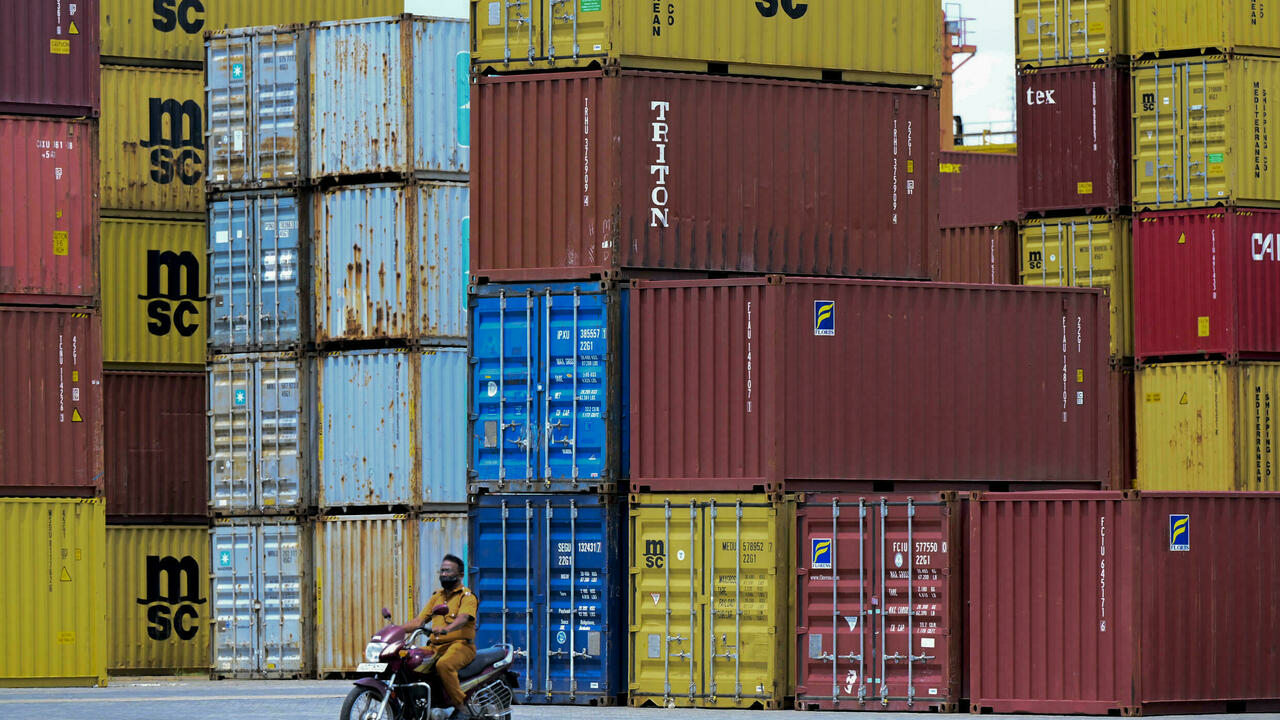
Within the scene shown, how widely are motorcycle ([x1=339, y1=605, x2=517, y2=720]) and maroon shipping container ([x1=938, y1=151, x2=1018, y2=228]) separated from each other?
27.0 m

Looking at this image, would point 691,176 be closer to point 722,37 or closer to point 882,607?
point 722,37

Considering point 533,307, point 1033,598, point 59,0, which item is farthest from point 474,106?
point 1033,598

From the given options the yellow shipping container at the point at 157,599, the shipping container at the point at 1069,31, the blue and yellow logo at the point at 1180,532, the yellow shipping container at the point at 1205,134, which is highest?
the shipping container at the point at 1069,31

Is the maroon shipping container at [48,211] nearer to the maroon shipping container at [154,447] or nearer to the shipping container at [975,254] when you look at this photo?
the maroon shipping container at [154,447]

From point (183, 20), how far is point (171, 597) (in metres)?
9.89

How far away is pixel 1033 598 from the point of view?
22.1 metres

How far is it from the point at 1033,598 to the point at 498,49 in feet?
31.6

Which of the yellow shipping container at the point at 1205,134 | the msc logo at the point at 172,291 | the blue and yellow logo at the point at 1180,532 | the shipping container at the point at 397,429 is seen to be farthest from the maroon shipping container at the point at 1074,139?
the msc logo at the point at 172,291

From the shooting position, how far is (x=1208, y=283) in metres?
30.9

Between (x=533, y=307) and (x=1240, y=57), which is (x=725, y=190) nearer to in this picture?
(x=533, y=307)

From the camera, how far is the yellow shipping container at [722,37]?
2475cm

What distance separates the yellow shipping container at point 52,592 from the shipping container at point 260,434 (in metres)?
2.38

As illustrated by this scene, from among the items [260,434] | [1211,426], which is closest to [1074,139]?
[1211,426]

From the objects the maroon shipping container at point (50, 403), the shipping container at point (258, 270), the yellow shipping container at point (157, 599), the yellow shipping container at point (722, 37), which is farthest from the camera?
the yellow shipping container at point (157, 599)
